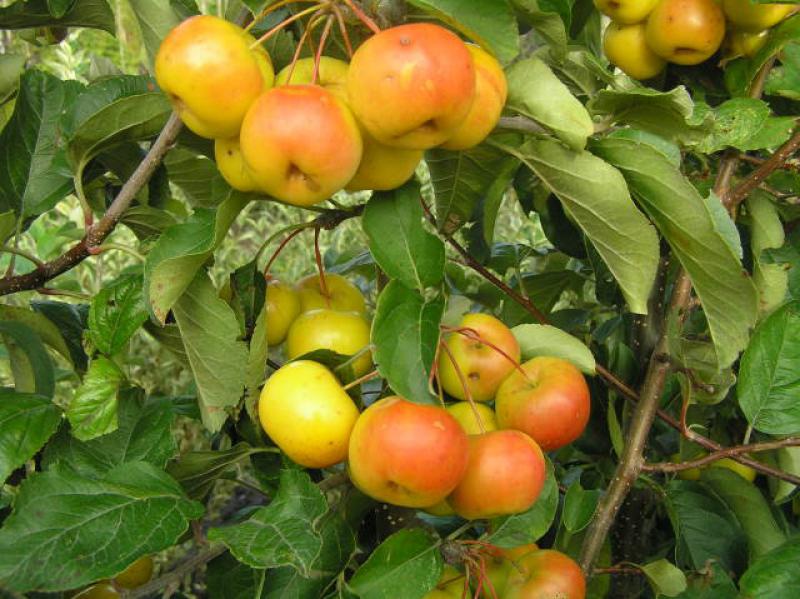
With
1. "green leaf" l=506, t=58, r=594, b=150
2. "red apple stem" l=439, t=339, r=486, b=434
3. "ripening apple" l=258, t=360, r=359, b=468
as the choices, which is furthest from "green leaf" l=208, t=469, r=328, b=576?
"green leaf" l=506, t=58, r=594, b=150

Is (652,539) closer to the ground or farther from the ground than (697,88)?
closer to the ground

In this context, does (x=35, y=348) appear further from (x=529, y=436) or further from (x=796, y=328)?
(x=796, y=328)

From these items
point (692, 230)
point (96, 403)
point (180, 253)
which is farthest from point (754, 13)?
point (96, 403)

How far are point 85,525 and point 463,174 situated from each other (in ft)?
1.62

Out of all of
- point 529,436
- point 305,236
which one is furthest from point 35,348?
point 305,236

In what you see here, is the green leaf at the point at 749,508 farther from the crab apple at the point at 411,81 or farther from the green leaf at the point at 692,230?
the crab apple at the point at 411,81

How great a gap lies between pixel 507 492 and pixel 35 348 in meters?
0.53

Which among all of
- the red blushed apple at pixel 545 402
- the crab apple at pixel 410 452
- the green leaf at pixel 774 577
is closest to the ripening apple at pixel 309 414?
the crab apple at pixel 410 452

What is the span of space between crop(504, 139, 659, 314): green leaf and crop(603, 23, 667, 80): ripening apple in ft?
1.05

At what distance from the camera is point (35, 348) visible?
3.05 feet

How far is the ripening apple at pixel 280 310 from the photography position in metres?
0.88

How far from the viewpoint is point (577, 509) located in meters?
0.89

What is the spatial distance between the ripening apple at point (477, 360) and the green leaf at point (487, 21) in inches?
9.7

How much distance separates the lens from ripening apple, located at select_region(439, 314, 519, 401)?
792 mm
